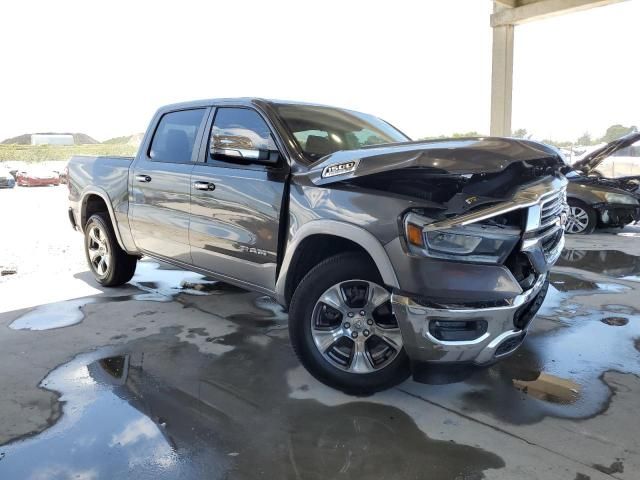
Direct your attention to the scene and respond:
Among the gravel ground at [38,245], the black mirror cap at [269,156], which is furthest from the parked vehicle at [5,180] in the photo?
the black mirror cap at [269,156]

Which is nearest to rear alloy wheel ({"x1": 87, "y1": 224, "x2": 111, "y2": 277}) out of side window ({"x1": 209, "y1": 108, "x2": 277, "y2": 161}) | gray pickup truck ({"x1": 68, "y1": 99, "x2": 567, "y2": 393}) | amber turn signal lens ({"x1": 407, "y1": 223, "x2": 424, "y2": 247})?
gray pickup truck ({"x1": 68, "y1": 99, "x2": 567, "y2": 393})

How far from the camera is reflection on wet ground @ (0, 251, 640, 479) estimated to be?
2.61 meters

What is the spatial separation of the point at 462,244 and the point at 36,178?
2871cm

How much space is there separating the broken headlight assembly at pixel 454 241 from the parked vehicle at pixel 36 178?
28478mm

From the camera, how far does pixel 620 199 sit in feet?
30.0

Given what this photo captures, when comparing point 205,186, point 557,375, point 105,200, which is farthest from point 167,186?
point 557,375

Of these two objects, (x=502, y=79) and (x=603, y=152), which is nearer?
(x=603, y=152)

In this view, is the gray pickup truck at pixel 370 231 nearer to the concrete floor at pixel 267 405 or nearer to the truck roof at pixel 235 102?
the truck roof at pixel 235 102

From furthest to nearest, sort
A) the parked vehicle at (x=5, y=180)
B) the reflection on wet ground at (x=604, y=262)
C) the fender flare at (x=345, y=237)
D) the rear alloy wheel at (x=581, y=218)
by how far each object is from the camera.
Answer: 1. the parked vehicle at (x=5, y=180)
2. the rear alloy wheel at (x=581, y=218)
3. the reflection on wet ground at (x=604, y=262)
4. the fender flare at (x=345, y=237)

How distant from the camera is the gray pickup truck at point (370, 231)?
2766 millimetres

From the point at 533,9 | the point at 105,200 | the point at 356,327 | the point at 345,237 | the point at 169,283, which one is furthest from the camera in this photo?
the point at 533,9

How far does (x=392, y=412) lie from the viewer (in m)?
3.12

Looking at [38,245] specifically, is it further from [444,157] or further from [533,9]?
[533,9]

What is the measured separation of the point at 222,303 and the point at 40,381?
1951mm
